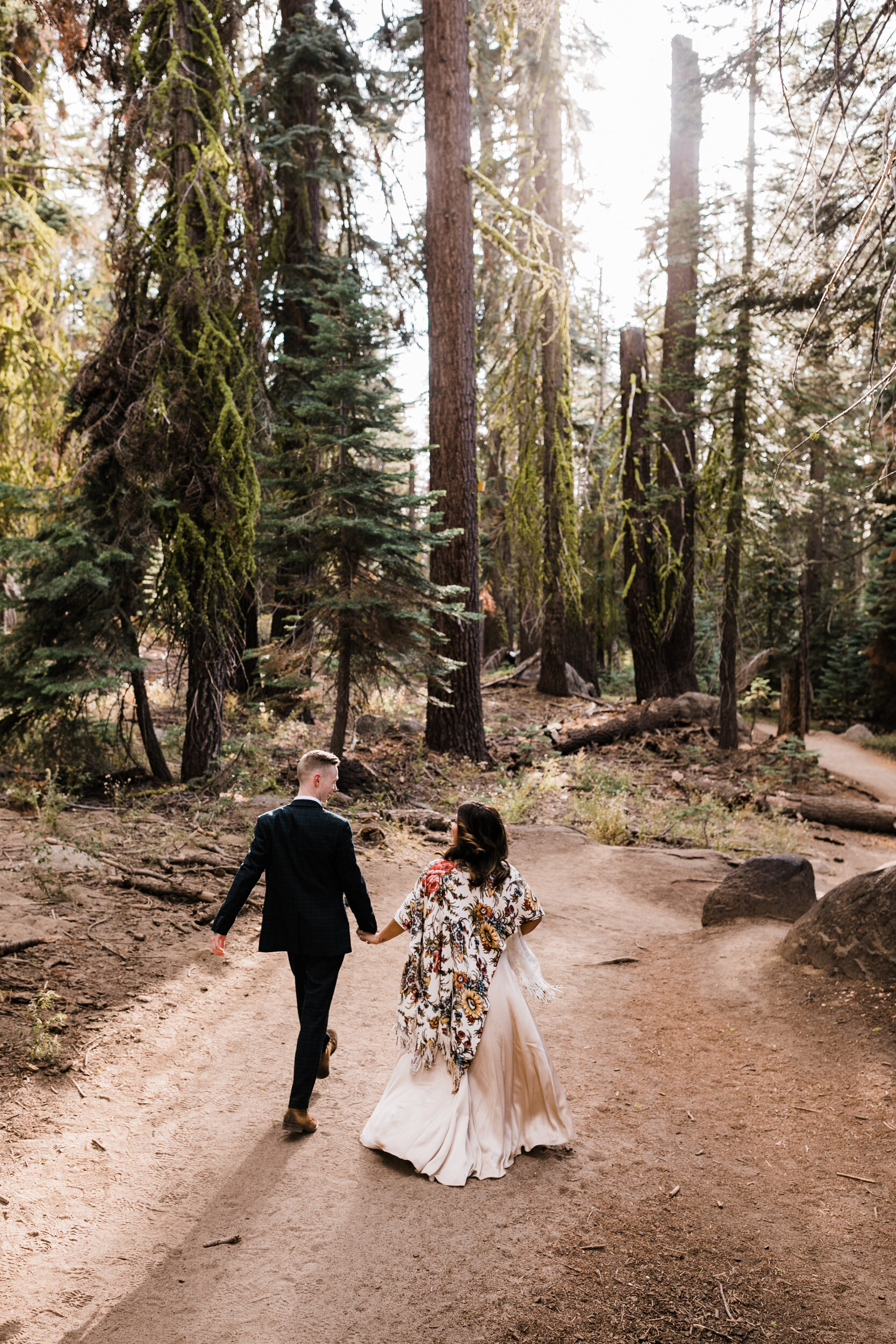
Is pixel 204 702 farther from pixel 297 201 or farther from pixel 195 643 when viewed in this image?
pixel 297 201

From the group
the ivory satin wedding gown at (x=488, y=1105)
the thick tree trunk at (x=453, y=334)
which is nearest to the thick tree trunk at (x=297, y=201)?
the thick tree trunk at (x=453, y=334)

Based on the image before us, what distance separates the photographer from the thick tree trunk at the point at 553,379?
15.2 m

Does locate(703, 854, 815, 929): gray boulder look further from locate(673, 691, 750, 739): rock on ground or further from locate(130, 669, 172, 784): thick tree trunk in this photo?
locate(673, 691, 750, 739): rock on ground

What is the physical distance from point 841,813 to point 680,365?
8.92m

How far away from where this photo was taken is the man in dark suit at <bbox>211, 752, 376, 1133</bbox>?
404 cm

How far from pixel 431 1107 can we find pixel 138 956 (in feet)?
8.81

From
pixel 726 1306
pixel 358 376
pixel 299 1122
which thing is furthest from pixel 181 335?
pixel 726 1306

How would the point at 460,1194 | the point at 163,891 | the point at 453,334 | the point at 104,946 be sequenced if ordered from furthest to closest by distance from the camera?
the point at 453,334
the point at 163,891
the point at 104,946
the point at 460,1194

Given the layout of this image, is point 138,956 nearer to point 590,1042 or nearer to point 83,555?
point 590,1042

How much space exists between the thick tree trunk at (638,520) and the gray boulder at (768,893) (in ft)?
31.9

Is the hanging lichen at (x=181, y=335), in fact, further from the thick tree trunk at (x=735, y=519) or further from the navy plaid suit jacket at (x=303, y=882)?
the thick tree trunk at (x=735, y=519)

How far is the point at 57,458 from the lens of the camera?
11.4 meters

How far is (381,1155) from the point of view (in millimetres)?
3947

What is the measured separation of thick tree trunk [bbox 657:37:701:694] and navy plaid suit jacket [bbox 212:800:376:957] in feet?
42.1
